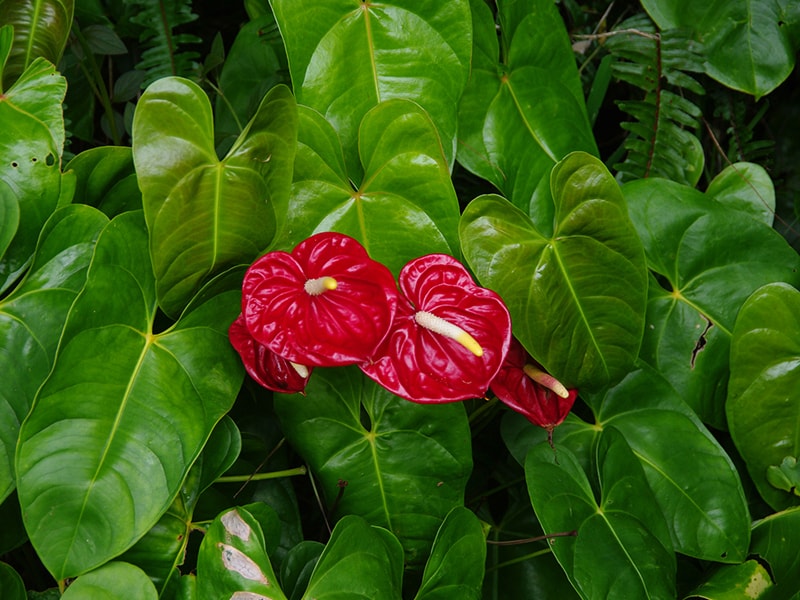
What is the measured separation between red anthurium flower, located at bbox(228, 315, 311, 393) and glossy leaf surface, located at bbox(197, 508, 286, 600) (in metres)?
0.14

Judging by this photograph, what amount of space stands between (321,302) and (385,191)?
0.70 feet

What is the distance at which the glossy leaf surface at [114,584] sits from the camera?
0.75m

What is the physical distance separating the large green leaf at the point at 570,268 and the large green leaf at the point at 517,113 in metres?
0.18

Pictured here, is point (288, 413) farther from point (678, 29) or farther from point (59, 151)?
point (678, 29)

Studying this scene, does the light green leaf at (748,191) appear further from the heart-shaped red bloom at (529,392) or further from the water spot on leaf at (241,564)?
the water spot on leaf at (241,564)

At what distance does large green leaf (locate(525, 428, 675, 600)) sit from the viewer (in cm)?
86

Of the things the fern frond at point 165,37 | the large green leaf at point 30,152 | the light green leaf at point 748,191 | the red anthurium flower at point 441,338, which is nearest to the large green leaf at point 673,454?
the red anthurium flower at point 441,338

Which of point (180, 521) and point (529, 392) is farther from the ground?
point (529, 392)

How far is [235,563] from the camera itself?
0.75 meters

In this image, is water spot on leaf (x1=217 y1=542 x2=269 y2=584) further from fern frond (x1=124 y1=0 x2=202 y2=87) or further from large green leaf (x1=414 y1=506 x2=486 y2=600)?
fern frond (x1=124 y1=0 x2=202 y2=87)

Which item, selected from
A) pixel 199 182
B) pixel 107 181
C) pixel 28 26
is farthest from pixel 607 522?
pixel 28 26

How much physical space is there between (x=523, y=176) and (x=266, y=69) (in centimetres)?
52

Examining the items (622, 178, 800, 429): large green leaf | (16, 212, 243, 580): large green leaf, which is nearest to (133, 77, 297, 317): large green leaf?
A: (16, 212, 243, 580): large green leaf

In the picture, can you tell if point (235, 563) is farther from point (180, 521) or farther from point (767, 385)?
point (767, 385)
